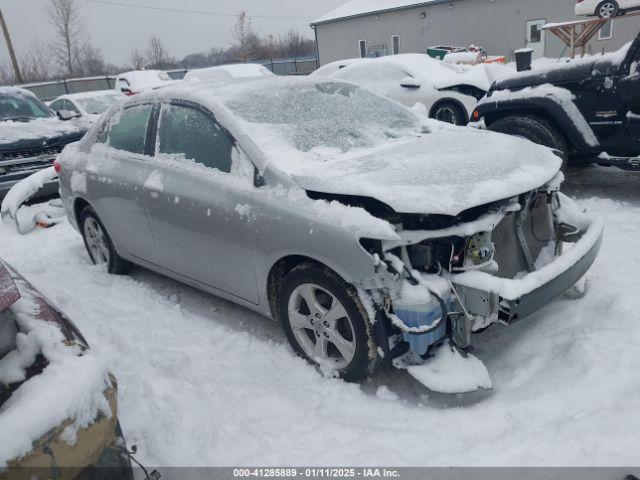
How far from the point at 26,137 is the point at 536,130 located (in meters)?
7.26

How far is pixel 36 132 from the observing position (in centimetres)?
800

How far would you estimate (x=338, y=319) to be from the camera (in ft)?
9.56

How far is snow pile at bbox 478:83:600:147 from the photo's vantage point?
532cm

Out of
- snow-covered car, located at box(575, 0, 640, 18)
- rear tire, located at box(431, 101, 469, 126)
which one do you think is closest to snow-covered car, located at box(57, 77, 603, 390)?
snow-covered car, located at box(575, 0, 640, 18)

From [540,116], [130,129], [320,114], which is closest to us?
[320,114]

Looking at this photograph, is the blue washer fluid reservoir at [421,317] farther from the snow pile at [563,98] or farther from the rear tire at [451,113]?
the rear tire at [451,113]

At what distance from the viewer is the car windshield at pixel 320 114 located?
3408 mm

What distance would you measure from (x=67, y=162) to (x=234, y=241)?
8.58 feet

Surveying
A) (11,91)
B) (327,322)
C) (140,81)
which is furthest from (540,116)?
(140,81)

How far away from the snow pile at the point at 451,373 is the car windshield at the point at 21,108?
8.62 metres

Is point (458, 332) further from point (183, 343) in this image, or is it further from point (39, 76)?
point (39, 76)

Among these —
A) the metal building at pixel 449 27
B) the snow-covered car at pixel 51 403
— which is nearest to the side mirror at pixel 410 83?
the snow-covered car at pixel 51 403

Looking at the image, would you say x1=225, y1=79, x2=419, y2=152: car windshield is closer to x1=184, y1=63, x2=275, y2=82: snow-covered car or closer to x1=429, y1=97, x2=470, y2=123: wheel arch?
x1=429, y1=97, x2=470, y2=123: wheel arch

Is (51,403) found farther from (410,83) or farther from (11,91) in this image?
A: (11,91)
